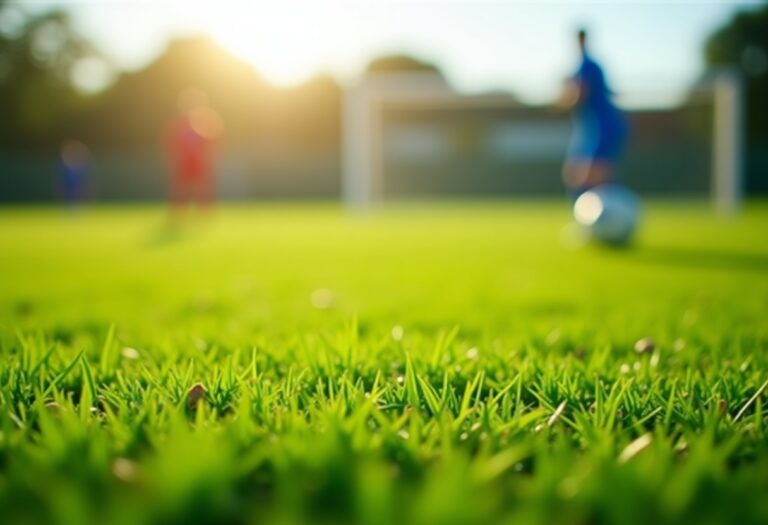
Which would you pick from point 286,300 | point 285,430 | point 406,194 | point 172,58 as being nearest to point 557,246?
point 286,300

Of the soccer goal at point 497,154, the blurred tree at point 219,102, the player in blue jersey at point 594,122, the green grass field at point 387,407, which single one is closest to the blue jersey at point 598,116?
the player in blue jersey at point 594,122

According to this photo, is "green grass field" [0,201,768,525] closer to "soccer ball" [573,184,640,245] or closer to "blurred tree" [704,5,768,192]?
"soccer ball" [573,184,640,245]

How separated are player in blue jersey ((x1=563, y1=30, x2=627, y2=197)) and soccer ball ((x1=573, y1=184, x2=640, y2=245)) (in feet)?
2.23

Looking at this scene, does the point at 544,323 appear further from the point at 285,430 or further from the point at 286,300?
the point at 285,430

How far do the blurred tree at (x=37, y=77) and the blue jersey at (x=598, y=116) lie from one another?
3909 cm

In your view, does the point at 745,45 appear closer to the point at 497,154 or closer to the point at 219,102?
the point at 497,154

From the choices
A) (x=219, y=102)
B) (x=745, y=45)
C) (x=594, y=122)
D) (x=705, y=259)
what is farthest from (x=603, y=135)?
(x=745, y=45)

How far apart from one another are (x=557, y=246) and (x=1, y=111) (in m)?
40.6

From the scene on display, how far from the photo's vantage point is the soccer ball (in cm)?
756

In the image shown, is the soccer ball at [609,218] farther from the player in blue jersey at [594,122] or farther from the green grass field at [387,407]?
the green grass field at [387,407]

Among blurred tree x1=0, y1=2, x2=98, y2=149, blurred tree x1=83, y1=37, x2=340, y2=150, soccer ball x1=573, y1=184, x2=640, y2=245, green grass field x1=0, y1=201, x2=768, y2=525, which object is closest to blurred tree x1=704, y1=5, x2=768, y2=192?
blurred tree x1=83, y1=37, x2=340, y2=150

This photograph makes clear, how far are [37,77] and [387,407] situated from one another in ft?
150

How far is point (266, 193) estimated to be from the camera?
3653cm

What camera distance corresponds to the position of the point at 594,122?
27.5 ft
